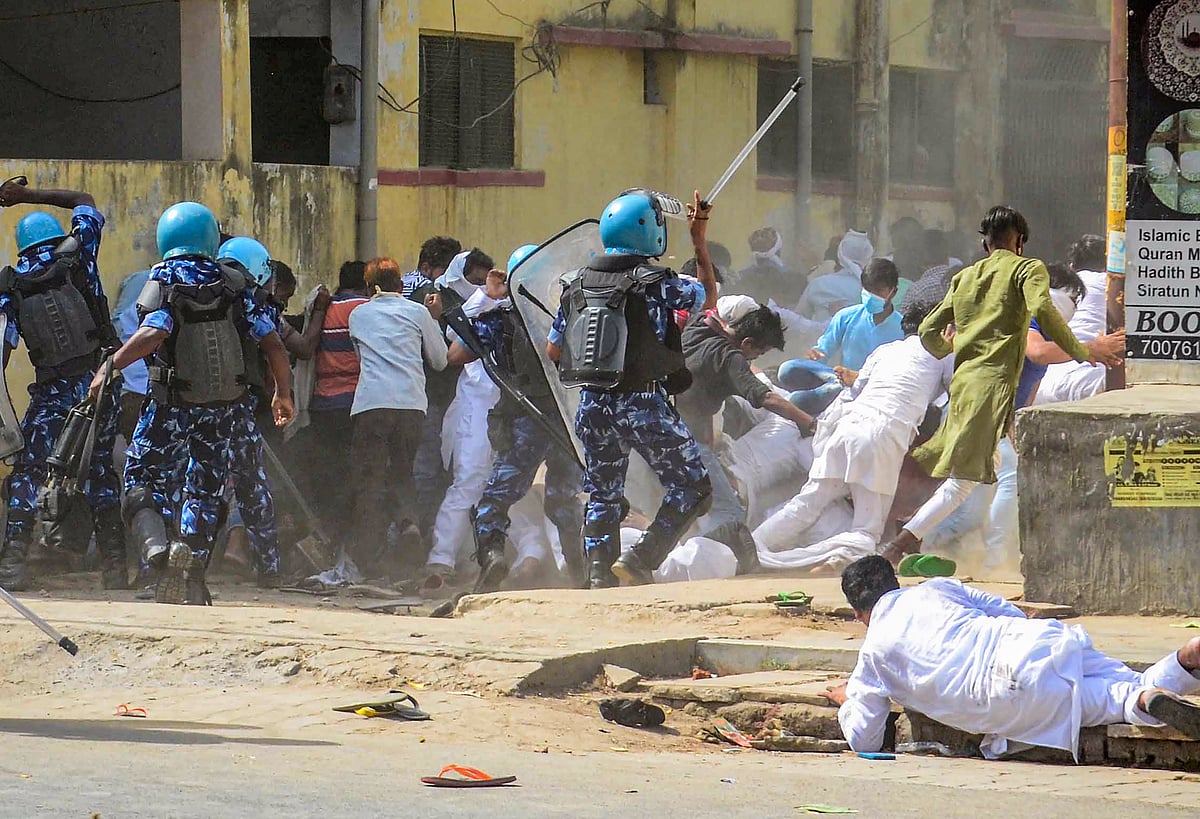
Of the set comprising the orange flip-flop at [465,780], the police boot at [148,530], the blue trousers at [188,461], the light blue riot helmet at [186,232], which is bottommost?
the orange flip-flop at [465,780]

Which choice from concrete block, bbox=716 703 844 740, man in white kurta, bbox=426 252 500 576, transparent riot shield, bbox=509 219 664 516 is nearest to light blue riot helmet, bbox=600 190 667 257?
transparent riot shield, bbox=509 219 664 516

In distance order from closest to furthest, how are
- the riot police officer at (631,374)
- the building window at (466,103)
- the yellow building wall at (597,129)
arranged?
the riot police officer at (631,374), the yellow building wall at (597,129), the building window at (466,103)

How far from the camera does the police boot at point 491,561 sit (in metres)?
9.83

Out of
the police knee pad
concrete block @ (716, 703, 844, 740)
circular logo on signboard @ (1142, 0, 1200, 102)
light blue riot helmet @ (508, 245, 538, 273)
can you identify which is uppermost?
circular logo on signboard @ (1142, 0, 1200, 102)

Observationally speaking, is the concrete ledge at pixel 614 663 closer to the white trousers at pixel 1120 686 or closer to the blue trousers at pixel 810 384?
the white trousers at pixel 1120 686

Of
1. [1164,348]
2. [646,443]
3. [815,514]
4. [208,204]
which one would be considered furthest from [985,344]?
[208,204]

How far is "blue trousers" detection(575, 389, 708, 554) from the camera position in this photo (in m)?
8.91

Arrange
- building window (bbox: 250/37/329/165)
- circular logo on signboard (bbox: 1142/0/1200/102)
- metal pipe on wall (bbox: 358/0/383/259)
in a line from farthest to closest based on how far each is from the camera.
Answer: building window (bbox: 250/37/329/165) < metal pipe on wall (bbox: 358/0/383/259) < circular logo on signboard (bbox: 1142/0/1200/102)

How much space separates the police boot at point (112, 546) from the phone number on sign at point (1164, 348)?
4.78 metres

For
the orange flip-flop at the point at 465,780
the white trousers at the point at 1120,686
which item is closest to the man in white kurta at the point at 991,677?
the white trousers at the point at 1120,686

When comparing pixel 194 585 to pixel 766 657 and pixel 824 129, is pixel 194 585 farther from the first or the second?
pixel 824 129

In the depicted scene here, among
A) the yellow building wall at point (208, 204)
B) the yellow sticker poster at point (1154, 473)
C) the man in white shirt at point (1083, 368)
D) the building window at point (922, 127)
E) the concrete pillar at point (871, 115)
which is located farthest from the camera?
the building window at point (922, 127)

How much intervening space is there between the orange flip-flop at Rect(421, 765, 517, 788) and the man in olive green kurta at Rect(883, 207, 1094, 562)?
3.63m

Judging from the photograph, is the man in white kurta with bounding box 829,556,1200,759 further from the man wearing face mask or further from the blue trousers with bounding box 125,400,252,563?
the man wearing face mask
